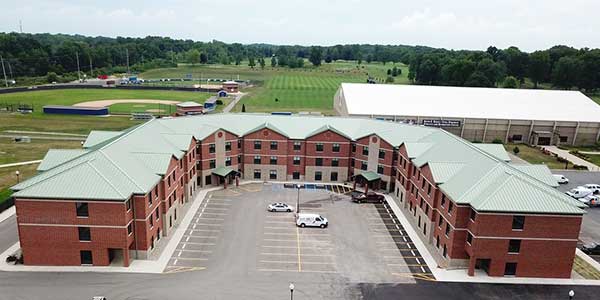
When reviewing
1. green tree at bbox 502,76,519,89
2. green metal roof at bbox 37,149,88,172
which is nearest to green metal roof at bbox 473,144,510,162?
green metal roof at bbox 37,149,88,172

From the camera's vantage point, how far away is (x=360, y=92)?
108m

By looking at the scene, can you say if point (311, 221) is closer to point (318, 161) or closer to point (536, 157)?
A: point (318, 161)

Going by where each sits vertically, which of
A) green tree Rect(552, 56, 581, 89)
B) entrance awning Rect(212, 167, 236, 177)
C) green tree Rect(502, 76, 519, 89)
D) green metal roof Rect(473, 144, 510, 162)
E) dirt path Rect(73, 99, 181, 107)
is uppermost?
green tree Rect(552, 56, 581, 89)

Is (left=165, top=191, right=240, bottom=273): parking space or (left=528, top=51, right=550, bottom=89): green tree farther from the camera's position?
(left=528, top=51, right=550, bottom=89): green tree

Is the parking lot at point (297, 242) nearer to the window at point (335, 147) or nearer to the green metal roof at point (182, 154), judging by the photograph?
the green metal roof at point (182, 154)

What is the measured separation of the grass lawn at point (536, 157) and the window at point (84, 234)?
261ft

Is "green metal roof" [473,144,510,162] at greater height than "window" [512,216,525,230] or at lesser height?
greater

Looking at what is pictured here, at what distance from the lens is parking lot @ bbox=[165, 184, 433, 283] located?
4272 cm

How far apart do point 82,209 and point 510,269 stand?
41473mm

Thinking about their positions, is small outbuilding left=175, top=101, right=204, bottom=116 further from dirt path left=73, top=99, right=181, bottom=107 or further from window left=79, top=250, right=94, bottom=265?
window left=79, top=250, right=94, bottom=265

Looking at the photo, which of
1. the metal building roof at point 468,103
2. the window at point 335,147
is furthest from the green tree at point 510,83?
the window at point 335,147

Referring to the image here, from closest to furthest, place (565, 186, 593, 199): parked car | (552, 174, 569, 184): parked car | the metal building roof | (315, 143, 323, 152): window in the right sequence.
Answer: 1. (565, 186, 593, 199): parked car
2. (315, 143, 323, 152): window
3. (552, 174, 569, 184): parked car
4. the metal building roof

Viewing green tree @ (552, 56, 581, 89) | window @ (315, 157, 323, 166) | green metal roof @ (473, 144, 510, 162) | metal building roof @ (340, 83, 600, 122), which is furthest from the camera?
green tree @ (552, 56, 581, 89)

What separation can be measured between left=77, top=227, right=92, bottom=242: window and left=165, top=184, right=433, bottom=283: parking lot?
7961mm
